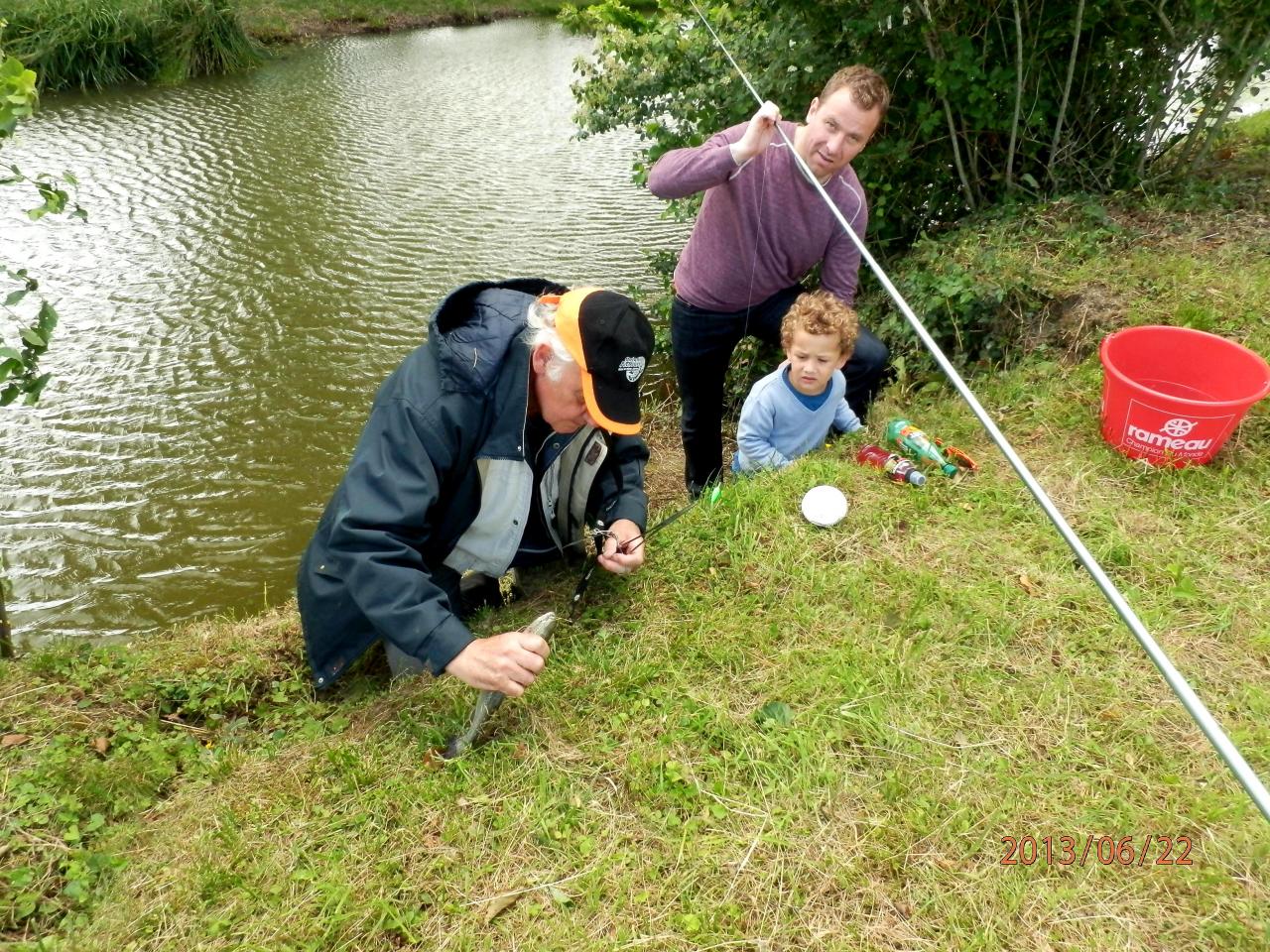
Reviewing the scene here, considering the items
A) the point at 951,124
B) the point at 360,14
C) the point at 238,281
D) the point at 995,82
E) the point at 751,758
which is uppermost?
the point at 360,14

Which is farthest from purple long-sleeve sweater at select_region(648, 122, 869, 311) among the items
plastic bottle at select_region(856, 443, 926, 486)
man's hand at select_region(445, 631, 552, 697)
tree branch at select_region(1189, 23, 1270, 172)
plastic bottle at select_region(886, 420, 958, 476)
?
tree branch at select_region(1189, 23, 1270, 172)

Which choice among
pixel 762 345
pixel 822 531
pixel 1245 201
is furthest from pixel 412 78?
pixel 822 531

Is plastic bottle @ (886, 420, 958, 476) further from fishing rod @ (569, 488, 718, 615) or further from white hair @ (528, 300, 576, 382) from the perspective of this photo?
white hair @ (528, 300, 576, 382)

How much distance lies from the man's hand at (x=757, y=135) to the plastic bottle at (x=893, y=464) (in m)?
1.41

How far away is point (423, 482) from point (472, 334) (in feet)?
1.57

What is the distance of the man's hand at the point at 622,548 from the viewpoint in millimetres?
2926

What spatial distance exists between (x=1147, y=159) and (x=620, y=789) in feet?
19.1

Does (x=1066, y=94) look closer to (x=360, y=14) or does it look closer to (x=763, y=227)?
(x=763, y=227)

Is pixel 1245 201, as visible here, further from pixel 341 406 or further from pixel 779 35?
pixel 341 406

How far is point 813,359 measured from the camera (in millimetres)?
3656

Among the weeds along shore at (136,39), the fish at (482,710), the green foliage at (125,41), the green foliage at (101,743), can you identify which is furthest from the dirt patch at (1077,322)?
the green foliage at (125,41)

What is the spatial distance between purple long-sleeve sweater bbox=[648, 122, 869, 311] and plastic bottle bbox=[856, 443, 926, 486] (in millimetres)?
822

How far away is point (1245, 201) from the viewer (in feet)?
17.0

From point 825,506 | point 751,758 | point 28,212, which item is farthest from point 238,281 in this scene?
point 751,758
